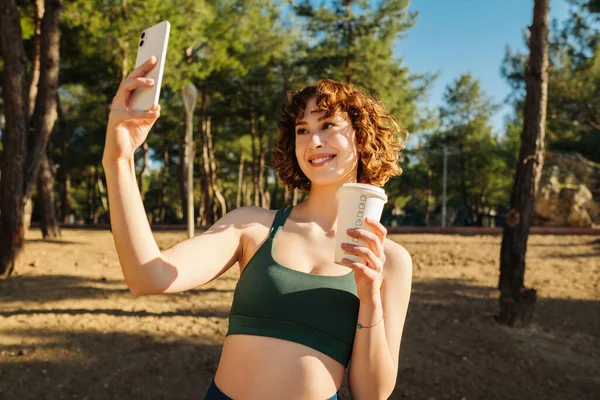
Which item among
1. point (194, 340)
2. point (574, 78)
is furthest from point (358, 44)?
point (194, 340)

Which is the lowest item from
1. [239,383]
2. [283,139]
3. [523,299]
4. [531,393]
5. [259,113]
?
[531,393]

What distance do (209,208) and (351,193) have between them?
76.4ft

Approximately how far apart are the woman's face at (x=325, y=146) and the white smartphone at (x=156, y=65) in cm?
60

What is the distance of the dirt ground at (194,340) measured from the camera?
5012 millimetres

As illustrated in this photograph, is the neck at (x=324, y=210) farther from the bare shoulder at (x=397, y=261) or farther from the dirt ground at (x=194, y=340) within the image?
the dirt ground at (x=194, y=340)

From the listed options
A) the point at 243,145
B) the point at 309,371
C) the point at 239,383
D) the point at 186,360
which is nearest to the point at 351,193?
the point at 309,371

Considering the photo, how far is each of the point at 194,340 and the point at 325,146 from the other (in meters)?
4.81

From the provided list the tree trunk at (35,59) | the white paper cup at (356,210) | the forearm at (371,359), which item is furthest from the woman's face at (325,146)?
the tree trunk at (35,59)

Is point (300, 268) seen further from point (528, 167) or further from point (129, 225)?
point (528, 167)

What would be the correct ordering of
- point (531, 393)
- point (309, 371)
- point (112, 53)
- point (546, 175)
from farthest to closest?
point (546, 175) < point (112, 53) < point (531, 393) < point (309, 371)

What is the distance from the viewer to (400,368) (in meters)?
5.70

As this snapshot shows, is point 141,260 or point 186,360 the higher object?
point 141,260

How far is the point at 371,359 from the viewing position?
1562 mm

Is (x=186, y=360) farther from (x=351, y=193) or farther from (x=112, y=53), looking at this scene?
(x=112, y=53)
